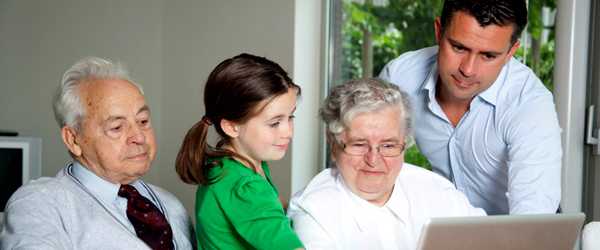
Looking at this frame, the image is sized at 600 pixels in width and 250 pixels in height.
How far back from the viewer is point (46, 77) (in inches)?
182

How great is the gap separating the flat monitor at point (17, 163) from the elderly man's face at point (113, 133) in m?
1.85

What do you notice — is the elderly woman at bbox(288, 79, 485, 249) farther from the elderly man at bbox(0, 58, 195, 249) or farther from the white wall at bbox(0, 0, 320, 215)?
the white wall at bbox(0, 0, 320, 215)

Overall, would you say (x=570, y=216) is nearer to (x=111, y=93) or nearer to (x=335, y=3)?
(x=111, y=93)

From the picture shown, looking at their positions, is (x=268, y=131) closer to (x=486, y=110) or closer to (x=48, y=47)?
(x=486, y=110)

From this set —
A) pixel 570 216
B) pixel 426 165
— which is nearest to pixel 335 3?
pixel 426 165

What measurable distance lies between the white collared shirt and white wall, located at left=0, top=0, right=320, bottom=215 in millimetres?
1979

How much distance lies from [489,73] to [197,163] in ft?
3.16

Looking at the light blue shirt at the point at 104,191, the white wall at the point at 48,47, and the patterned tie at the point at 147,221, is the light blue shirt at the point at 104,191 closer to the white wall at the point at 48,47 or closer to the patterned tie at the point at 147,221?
the patterned tie at the point at 147,221

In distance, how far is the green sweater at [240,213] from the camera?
1.71 m

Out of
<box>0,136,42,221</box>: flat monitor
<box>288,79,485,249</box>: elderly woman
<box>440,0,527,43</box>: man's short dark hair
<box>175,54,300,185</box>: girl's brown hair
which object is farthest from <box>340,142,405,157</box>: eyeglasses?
<box>0,136,42,221</box>: flat monitor

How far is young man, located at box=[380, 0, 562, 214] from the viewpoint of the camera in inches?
91.2

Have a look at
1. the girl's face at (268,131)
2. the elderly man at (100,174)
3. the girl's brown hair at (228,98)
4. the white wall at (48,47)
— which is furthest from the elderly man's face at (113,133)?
the white wall at (48,47)

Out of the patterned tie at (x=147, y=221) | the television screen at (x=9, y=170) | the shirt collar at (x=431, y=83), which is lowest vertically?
the television screen at (x=9, y=170)

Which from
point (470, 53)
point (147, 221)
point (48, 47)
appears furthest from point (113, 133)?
point (48, 47)
